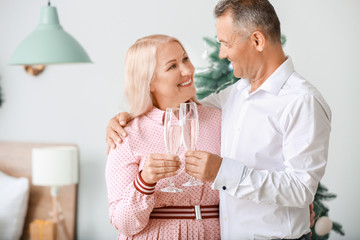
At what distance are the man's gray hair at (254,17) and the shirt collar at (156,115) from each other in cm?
48

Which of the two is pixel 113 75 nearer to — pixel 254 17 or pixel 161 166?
pixel 254 17

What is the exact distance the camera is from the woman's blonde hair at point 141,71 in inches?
75.9

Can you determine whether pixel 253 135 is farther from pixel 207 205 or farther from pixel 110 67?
pixel 110 67

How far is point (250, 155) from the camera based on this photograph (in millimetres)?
1716

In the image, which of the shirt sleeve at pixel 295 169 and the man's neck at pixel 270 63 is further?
the man's neck at pixel 270 63

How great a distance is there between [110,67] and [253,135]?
2804mm

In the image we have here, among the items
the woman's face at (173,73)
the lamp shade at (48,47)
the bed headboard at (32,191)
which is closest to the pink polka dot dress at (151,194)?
the woman's face at (173,73)

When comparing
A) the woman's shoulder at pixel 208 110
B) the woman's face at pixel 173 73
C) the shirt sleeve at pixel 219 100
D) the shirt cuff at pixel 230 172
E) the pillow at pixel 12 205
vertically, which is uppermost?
the woman's face at pixel 173 73

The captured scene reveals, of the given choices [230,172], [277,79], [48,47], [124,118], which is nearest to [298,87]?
[277,79]

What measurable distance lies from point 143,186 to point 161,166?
0.19m

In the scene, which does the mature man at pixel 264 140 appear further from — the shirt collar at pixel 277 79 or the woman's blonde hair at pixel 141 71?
the woman's blonde hair at pixel 141 71

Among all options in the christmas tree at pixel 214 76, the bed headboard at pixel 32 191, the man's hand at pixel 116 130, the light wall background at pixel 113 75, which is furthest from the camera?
the bed headboard at pixel 32 191

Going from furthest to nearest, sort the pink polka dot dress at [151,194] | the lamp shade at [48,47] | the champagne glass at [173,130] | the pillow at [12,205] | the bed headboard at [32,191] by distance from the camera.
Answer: the bed headboard at [32,191] → the pillow at [12,205] → the lamp shade at [48,47] → the pink polka dot dress at [151,194] → the champagne glass at [173,130]

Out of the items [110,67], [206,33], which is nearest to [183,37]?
[206,33]
